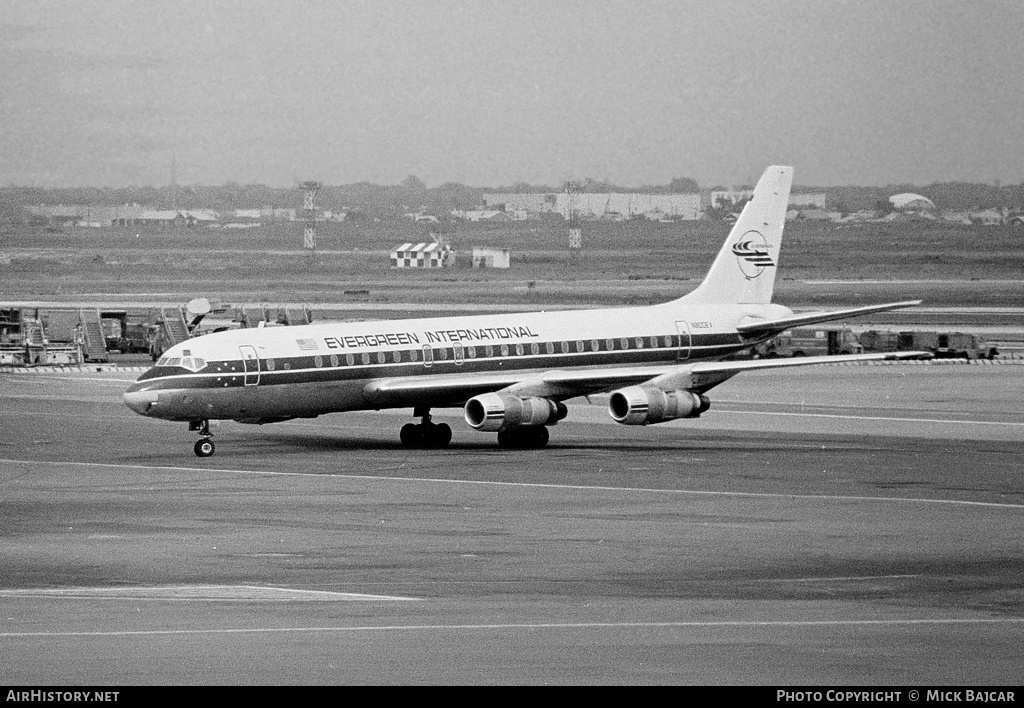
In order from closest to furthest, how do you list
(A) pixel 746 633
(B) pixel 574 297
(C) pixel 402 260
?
(A) pixel 746 633 < (B) pixel 574 297 < (C) pixel 402 260

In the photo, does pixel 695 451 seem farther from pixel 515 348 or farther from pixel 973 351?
pixel 973 351

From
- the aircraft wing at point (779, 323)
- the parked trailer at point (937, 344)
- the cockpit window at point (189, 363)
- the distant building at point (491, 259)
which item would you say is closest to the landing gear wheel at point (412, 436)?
the cockpit window at point (189, 363)

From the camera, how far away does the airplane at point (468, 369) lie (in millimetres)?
45969

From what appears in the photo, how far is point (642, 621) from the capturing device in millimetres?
21969

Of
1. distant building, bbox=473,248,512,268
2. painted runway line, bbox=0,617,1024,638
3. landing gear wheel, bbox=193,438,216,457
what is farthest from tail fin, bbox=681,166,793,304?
distant building, bbox=473,248,512,268

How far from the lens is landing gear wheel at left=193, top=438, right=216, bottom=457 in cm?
4581

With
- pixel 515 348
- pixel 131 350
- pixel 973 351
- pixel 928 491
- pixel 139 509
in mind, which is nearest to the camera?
pixel 139 509

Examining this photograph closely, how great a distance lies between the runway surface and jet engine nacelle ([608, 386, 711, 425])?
923mm

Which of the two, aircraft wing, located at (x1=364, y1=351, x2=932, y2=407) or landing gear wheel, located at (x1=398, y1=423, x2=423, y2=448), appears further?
landing gear wheel, located at (x1=398, y1=423, x2=423, y2=448)

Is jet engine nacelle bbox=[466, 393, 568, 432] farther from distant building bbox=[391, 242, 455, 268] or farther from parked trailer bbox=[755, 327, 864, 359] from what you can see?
distant building bbox=[391, 242, 455, 268]

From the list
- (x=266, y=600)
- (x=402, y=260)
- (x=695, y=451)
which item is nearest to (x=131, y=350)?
(x=695, y=451)

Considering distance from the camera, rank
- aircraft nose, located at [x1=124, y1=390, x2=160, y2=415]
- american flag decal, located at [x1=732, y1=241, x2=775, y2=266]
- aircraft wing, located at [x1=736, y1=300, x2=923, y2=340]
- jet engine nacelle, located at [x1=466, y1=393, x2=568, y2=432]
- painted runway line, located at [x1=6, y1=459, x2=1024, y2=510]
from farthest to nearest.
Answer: american flag decal, located at [x1=732, y1=241, x2=775, y2=266] < aircraft wing, located at [x1=736, y1=300, x2=923, y2=340] < jet engine nacelle, located at [x1=466, y1=393, x2=568, y2=432] < aircraft nose, located at [x1=124, y1=390, x2=160, y2=415] < painted runway line, located at [x1=6, y1=459, x2=1024, y2=510]

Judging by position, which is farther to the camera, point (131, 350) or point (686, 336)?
point (131, 350)

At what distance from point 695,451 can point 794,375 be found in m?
29.1
